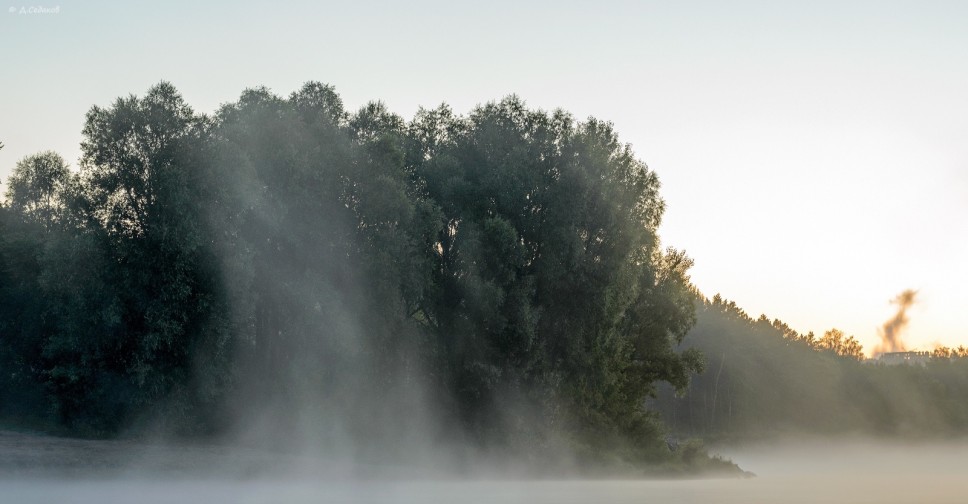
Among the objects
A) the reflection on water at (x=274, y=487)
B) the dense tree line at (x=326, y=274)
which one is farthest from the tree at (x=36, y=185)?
the reflection on water at (x=274, y=487)

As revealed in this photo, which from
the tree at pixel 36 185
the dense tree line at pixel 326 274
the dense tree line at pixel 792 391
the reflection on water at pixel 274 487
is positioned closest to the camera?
the reflection on water at pixel 274 487

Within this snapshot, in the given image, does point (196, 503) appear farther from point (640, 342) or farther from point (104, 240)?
point (640, 342)

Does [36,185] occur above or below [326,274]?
above

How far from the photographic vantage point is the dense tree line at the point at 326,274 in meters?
52.2

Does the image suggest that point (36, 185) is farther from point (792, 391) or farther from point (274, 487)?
point (792, 391)

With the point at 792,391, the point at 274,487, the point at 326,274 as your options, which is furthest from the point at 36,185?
the point at 792,391

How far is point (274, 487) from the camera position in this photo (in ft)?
156

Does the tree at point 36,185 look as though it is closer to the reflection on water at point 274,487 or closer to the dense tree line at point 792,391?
the reflection on water at point 274,487

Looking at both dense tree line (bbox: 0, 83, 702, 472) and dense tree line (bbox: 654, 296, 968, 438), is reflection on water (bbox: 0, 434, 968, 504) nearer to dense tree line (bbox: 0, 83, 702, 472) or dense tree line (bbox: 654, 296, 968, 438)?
dense tree line (bbox: 0, 83, 702, 472)

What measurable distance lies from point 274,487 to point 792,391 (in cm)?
9849

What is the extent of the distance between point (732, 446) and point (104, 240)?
86285 mm

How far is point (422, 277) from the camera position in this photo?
60688 mm

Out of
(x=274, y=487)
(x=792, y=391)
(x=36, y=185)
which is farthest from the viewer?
(x=792, y=391)

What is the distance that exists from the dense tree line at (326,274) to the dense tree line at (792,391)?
59.7m
